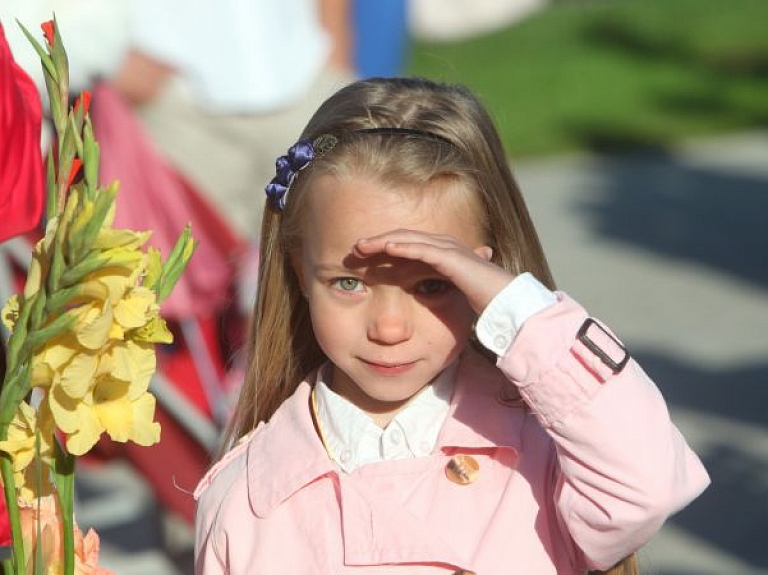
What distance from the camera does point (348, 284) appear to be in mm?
2025

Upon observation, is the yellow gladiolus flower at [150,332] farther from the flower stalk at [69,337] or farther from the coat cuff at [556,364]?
the coat cuff at [556,364]

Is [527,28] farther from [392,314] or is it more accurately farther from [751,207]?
[392,314]

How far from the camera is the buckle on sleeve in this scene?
189 centimetres

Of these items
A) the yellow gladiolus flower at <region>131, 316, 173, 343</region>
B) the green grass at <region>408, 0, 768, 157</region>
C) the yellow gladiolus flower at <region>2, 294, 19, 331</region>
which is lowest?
the green grass at <region>408, 0, 768, 157</region>

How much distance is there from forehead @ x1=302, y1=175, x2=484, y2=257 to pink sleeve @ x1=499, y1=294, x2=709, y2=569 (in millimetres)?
201

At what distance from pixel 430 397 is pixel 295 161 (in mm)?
341

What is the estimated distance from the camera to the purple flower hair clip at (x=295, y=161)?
2.14m

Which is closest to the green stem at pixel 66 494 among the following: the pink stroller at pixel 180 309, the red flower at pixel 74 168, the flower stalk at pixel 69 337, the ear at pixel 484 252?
the flower stalk at pixel 69 337

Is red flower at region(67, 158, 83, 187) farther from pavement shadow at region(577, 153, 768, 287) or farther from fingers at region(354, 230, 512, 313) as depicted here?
pavement shadow at region(577, 153, 768, 287)

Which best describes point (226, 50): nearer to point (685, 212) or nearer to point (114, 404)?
point (114, 404)

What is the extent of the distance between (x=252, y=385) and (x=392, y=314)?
38 centimetres

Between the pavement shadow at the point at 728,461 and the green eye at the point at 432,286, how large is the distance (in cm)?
287


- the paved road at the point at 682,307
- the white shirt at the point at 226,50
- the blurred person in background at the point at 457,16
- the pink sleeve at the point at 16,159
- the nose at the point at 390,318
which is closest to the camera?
the pink sleeve at the point at 16,159

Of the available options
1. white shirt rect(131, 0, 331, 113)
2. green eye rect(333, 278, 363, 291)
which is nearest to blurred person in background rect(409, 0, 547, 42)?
white shirt rect(131, 0, 331, 113)
